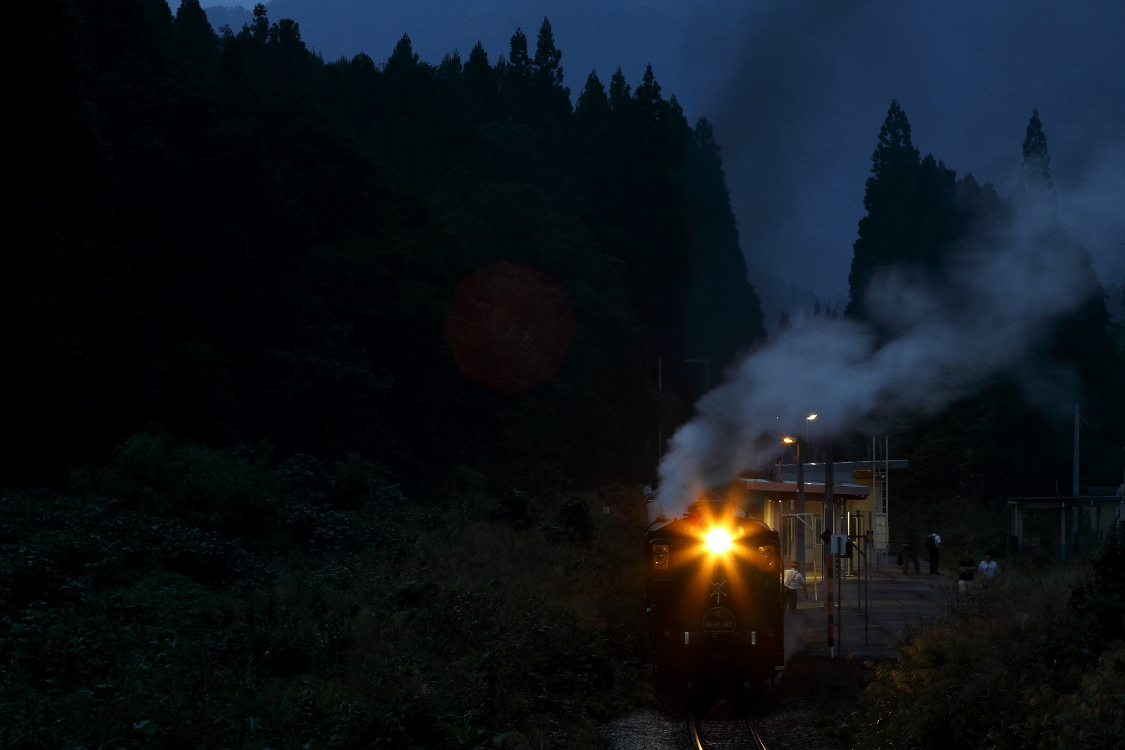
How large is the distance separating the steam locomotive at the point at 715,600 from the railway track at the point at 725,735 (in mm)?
1198

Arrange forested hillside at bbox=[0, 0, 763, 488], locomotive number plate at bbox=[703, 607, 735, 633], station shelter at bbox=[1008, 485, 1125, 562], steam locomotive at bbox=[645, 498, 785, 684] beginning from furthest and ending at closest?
station shelter at bbox=[1008, 485, 1125, 562], forested hillside at bbox=[0, 0, 763, 488], locomotive number plate at bbox=[703, 607, 735, 633], steam locomotive at bbox=[645, 498, 785, 684]

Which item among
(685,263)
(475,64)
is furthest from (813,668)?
(475,64)

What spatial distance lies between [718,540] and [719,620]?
1556 millimetres

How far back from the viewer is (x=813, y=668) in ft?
69.8

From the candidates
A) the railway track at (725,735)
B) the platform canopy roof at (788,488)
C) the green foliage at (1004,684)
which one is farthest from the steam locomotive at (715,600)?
the platform canopy roof at (788,488)

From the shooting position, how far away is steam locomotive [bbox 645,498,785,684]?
18953mm

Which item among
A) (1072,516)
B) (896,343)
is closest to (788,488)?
(896,343)

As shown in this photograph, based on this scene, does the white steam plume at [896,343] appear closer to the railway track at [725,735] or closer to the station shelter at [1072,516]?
the station shelter at [1072,516]

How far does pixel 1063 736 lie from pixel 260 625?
37.8 ft

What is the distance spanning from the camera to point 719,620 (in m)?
19.1

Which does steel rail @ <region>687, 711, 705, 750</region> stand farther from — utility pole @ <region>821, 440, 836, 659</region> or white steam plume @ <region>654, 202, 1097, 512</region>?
white steam plume @ <region>654, 202, 1097, 512</region>

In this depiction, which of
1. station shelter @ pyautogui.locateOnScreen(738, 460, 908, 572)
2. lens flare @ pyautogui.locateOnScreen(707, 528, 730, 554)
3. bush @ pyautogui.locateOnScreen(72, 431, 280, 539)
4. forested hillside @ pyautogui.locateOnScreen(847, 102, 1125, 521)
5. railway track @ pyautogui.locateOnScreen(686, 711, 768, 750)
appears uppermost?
forested hillside @ pyautogui.locateOnScreen(847, 102, 1125, 521)

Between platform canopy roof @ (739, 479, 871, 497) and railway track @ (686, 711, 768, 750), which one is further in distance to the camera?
platform canopy roof @ (739, 479, 871, 497)

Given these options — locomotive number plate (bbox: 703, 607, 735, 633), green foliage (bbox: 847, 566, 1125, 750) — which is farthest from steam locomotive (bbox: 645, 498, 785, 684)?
green foliage (bbox: 847, 566, 1125, 750)
